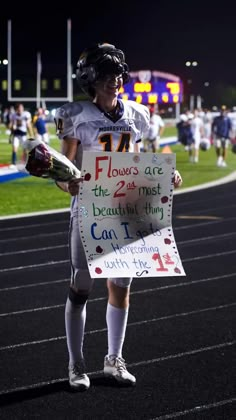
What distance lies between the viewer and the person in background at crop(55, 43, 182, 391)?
4.90m

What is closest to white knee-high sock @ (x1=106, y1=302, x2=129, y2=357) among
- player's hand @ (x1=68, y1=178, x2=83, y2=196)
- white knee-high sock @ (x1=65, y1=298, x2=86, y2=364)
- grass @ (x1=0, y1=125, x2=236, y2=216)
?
white knee-high sock @ (x1=65, y1=298, x2=86, y2=364)

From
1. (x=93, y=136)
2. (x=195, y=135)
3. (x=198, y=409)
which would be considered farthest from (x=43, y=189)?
(x=198, y=409)

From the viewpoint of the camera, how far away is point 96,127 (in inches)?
195

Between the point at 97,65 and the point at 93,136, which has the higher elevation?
the point at 97,65

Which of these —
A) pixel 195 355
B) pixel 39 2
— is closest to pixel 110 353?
pixel 195 355

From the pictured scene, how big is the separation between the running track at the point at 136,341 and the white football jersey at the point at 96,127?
136 centimetres

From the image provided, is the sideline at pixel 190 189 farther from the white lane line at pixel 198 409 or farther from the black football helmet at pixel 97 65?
the white lane line at pixel 198 409

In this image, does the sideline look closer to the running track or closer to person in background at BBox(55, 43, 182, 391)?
the running track

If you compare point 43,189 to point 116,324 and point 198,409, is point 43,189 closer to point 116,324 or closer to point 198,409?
point 116,324

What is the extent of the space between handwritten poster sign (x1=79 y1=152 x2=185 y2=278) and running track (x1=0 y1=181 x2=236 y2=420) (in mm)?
747

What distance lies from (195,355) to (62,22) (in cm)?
8636

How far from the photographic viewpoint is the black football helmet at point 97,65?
4.88 m

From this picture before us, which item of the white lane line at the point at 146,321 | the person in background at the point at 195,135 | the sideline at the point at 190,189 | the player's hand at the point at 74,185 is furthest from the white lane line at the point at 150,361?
the person in background at the point at 195,135

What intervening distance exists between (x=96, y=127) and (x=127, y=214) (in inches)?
20.9
